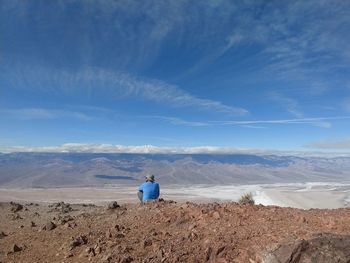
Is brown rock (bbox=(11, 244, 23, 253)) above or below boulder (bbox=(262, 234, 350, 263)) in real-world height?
below

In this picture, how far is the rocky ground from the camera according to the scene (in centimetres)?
790

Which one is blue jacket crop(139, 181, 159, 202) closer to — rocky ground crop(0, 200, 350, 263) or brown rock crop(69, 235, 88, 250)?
rocky ground crop(0, 200, 350, 263)

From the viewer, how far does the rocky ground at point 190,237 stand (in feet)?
25.9

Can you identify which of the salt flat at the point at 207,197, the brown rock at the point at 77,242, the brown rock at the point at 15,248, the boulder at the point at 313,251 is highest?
the boulder at the point at 313,251

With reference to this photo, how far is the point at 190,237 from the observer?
9203 mm

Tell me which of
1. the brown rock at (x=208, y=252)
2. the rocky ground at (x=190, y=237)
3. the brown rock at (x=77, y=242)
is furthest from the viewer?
the brown rock at (x=77, y=242)

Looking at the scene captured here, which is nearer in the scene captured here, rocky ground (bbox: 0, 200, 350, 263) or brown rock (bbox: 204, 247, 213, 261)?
rocky ground (bbox: 0, 200, 350, 263)

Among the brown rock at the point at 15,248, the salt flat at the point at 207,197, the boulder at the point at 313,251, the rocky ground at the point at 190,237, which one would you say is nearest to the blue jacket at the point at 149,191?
the rocky ground at the point at 190,237

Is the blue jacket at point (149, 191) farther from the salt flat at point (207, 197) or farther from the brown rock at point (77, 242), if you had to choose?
the salt flat at point (207, 197)

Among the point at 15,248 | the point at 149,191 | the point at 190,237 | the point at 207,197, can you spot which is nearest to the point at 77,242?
the point at 15,248

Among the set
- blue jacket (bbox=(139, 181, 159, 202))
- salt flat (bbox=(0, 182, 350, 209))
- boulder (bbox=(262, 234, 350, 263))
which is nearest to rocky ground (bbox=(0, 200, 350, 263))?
boulder (bbox=(262, 234, 350, 263))

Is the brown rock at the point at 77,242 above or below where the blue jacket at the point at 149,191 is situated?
below

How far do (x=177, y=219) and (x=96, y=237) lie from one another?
2.16 m

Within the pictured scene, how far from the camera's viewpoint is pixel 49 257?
914 cm
